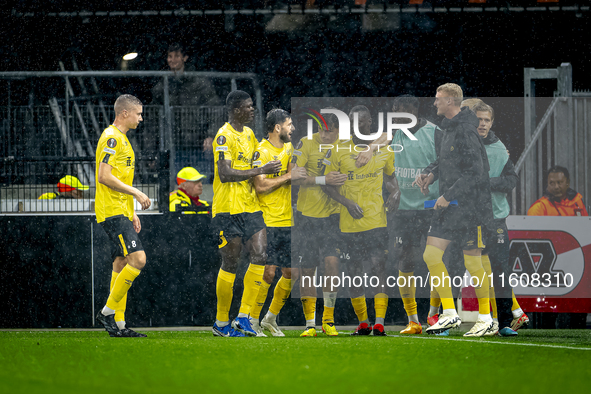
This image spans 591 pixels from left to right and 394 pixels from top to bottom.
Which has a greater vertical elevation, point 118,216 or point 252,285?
point 118,216

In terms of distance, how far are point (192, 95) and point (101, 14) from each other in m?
1.93

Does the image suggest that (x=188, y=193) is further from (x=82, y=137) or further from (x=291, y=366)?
(x=291, y=366)

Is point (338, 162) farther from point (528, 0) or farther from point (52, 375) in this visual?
point (528, 0)

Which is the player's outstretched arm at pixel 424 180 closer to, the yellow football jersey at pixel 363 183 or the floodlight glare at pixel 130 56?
the yellow football jersey at pixel 363 183

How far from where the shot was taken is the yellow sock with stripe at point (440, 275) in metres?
6.41

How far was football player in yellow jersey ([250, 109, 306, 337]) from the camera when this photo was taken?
6629mm

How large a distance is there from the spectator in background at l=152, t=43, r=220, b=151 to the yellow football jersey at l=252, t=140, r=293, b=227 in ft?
6.89

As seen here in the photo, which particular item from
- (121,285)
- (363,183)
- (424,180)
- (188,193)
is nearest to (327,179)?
(363,183)

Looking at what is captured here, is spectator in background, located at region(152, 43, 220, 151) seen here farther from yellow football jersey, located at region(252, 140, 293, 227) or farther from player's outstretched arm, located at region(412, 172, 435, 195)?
player's outstretched arm, located at region(412, 172, 435, 195)

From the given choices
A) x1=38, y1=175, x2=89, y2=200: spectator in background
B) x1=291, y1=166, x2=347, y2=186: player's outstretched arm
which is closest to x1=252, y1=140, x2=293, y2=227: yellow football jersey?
x1=291, y1=166, x2=347, y2=186: player's outstretched arm

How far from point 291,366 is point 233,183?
2577mm

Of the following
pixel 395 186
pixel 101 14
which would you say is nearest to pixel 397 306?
pixel 395 186

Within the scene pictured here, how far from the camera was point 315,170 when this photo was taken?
7.01 metres

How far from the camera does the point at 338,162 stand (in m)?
6.95
